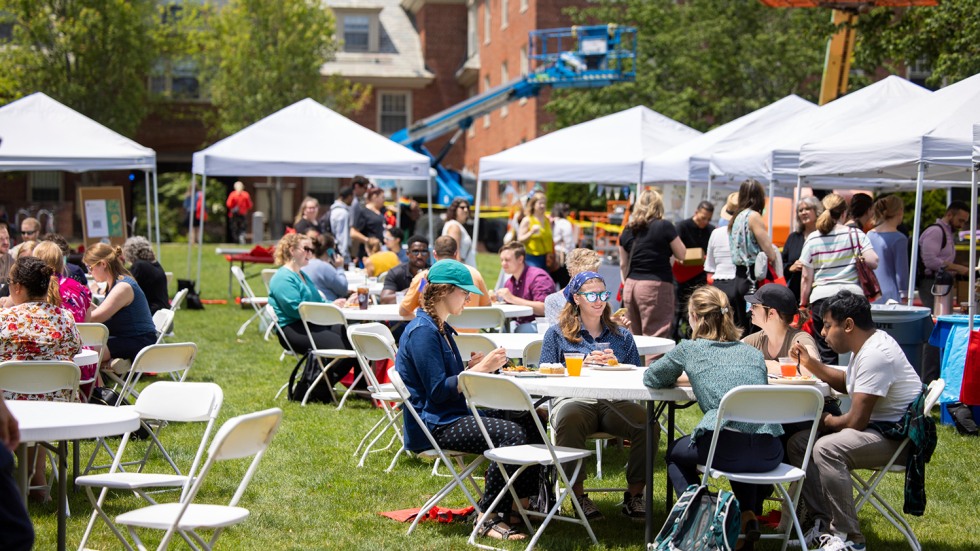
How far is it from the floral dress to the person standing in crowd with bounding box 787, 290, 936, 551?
3.91 m

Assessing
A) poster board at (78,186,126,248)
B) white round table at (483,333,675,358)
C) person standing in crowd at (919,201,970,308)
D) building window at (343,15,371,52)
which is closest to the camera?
white round table at (483,333,675,358)

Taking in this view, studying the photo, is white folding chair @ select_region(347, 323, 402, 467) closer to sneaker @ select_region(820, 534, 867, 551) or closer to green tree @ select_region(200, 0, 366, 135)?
sneaker @ select_region(820, 534, 867, 551)

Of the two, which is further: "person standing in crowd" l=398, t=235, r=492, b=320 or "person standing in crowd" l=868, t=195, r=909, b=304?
"person standing in crowd" l=868, t=195, r=909, b=304

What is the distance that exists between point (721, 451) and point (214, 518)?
7.47 feet

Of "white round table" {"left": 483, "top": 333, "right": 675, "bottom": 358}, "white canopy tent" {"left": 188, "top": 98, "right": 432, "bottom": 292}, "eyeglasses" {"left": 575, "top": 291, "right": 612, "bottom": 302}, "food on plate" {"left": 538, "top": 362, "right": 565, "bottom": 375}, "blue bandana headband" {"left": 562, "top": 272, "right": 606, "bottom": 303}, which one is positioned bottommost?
"white round table" {"left": 483, "top": 333, "right": 675, "bottom": 358}

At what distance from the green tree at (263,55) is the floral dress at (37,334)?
3121 centimetres

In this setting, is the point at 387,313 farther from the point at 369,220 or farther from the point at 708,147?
the point at 369,220

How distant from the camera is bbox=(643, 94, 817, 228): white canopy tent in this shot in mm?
13891

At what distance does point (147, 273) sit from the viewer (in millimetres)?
10625

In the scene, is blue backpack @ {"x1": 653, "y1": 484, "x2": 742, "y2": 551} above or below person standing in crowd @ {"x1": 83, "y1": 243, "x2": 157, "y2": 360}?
below

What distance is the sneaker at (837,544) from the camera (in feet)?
17.8

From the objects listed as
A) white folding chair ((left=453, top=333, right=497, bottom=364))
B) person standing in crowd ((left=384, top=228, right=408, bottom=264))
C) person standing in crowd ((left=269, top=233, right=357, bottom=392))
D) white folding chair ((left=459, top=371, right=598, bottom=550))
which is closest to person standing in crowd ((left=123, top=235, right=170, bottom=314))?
person standing in crowd ((left=269, top=233, right=357, bottom=392))

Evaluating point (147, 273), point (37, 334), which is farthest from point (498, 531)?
point (147, 273)

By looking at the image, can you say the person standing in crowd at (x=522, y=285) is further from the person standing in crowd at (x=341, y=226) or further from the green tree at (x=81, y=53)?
the green tree at (x=81, y=53)
